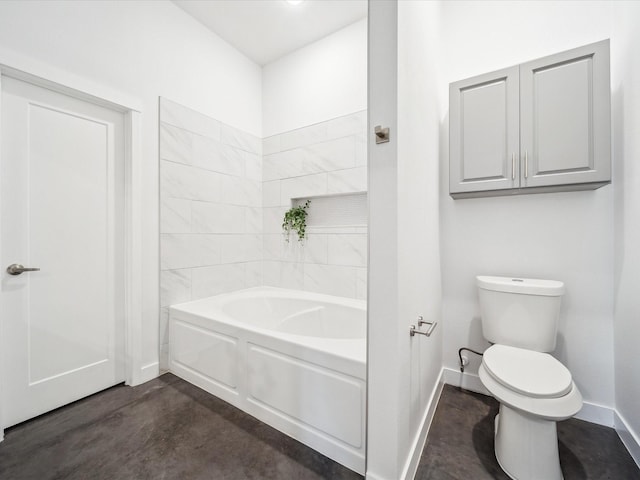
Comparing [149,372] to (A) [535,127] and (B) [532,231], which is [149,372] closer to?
(B) [532,231]

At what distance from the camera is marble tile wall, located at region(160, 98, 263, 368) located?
225 centimetres

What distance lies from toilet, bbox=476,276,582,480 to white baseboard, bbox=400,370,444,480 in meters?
0.34

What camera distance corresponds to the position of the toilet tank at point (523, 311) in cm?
160

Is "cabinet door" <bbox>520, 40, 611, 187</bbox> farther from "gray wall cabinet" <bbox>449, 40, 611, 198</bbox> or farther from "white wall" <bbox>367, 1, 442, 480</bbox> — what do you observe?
"white wall" <bbox>367, 1, 442, 480</bbox>

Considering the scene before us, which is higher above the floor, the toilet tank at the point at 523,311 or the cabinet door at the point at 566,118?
the cabinet door at the point at 566,118

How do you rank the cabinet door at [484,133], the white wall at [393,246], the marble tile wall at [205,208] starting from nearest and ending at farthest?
1. the white wall at [393,246]
2. the cabinet door at [484,133]
3. the marble tile wall at [205,208]

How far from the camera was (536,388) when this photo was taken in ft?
4.00

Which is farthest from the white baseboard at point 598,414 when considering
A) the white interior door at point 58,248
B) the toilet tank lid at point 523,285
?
the white interior door at point 58,248

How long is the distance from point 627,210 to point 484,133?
32.5 inches

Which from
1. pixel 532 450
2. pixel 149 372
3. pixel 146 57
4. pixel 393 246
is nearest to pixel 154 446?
pixel 149 372

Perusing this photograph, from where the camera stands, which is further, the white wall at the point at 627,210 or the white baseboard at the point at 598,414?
the white baseboard at the point at 598,414

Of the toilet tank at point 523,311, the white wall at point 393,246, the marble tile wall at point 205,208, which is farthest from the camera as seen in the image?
the marble tile wall at point 205,208

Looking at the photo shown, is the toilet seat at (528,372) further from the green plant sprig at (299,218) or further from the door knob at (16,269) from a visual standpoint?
the door knob at (16,269)

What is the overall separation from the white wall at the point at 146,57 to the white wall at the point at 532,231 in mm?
1969
